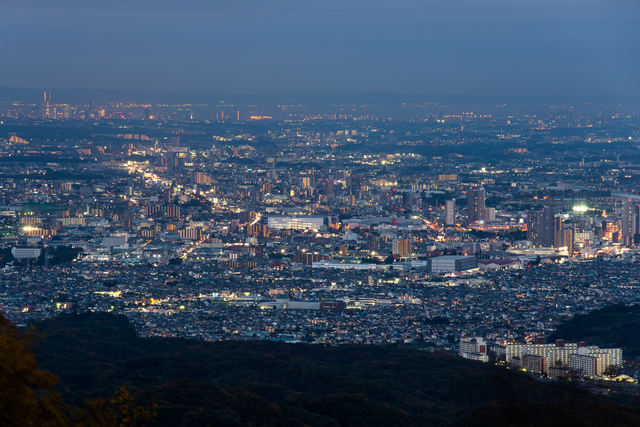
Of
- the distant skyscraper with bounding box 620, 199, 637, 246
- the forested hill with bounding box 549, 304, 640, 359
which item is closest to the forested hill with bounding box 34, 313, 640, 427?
the forested hill with bounding box 549, 304, 640, 359

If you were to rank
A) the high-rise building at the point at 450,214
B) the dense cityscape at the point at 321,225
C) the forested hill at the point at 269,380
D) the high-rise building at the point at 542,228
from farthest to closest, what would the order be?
the high-rise building at the point at 450,214 < the high-rise building at the point at 542,228 < the dense cityscape at the point at 321,225 < the forested hill at the point at 269,380

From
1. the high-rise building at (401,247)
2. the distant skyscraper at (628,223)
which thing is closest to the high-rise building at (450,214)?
the distant skyscraper at (628,223)

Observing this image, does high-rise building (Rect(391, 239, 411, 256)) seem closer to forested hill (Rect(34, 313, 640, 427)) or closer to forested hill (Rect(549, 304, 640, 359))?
forested hill (Rect(549, 304, 640, 359))

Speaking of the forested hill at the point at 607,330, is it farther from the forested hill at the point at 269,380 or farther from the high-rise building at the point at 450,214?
the high-rise building at the point at 450,214

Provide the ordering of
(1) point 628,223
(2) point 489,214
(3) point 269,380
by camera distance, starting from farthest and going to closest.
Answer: (2) point 489,214, (1) point 628,223, (3) point 269,380

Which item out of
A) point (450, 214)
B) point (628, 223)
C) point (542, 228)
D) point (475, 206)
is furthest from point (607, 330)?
point (475, 206)

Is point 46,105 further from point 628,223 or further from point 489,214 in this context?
point 628,223

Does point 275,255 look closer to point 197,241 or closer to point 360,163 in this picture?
point 197,241
